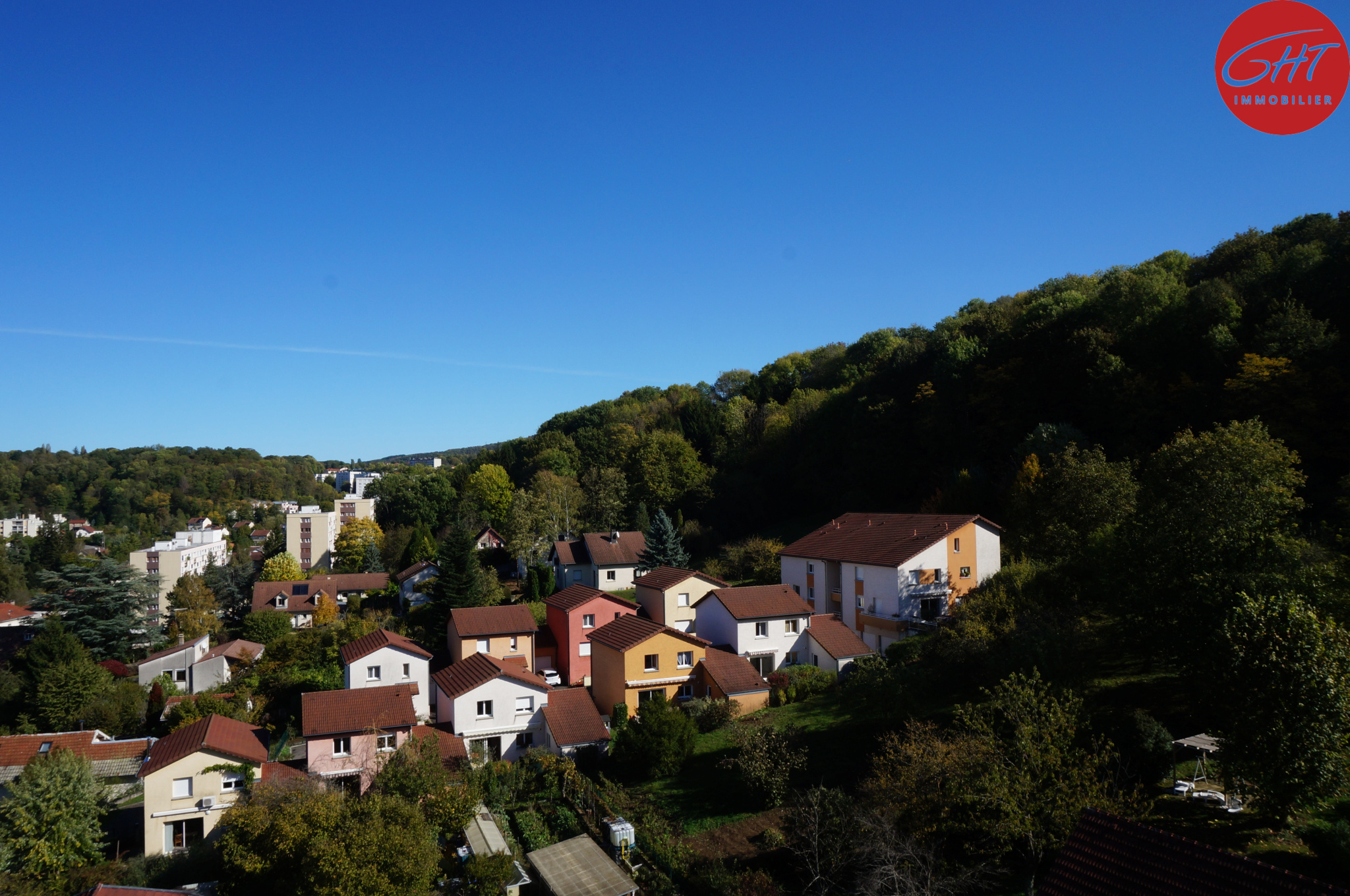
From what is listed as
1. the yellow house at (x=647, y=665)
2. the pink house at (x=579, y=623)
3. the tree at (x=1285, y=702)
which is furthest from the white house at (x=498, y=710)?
the tree at (x=1285, y=702)

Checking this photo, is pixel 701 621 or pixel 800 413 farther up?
pixel 800 413

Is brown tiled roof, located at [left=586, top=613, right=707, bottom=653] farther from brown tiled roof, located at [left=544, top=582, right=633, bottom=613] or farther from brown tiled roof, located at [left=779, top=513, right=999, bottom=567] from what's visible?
brown tiled roof, located at [left=779, top=513, right=999, bottom=567]

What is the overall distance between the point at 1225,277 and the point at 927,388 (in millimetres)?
18226

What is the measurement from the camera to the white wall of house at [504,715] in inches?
1121

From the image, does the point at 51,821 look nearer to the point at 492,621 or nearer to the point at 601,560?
the point at 492,621

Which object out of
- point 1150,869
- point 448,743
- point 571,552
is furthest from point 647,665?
point 571,552

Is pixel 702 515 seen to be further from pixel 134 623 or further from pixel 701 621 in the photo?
pixel 134 623

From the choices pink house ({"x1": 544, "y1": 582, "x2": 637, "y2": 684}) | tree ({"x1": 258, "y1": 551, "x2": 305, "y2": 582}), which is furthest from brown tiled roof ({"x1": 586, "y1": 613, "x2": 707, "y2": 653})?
tree ({"x1": 258, "y1": 551, "x2": 305, "y2": 582})

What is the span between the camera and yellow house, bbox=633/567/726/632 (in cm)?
3653

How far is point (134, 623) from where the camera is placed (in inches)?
1858

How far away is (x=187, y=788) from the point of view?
2364 cm

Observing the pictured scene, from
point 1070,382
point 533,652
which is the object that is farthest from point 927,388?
point 533,652

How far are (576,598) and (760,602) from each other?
375 inches

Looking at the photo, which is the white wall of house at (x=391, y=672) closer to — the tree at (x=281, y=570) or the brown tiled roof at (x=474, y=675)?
the brown tiled roof at (x=474, y=675)
